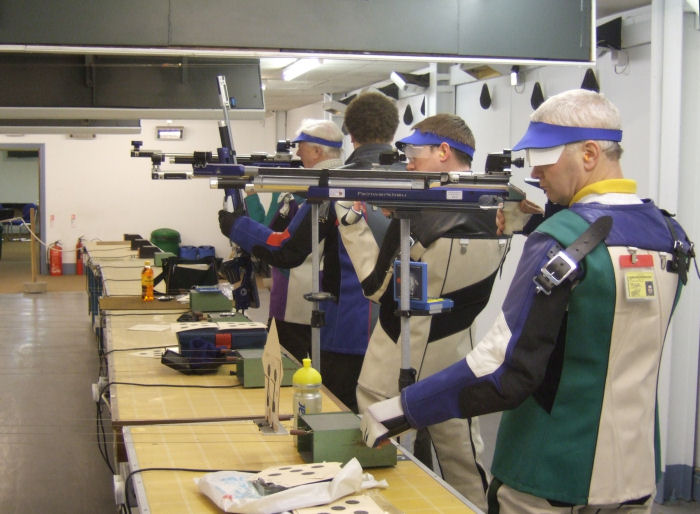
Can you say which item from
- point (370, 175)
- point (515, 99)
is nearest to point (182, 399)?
point (370, 175)

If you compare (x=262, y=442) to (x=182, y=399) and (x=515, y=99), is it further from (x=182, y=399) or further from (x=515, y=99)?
(x=515, y=99)

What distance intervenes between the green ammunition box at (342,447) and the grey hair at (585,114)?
0.79 metres

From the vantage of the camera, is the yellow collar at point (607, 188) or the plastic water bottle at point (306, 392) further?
the plastic water bottle at point (306, 392)

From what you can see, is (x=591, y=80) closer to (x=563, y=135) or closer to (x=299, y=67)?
(x=563, y=135)

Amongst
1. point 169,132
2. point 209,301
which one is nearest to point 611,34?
point 209,301

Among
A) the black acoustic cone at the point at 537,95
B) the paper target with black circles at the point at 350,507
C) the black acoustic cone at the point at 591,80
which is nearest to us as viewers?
the paper target with black circles at the point at 350,507

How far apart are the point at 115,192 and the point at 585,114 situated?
40.9 ft

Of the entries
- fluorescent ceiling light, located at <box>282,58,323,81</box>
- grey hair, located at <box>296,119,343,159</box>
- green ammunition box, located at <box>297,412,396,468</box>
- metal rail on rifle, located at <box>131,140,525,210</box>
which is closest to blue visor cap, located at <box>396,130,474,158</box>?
metal rail on rifle, located at <box>131,140,525,210</box>

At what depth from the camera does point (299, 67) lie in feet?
27.2

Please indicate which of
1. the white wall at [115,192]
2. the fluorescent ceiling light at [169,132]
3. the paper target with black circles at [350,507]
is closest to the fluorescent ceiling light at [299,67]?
the white wall at [115,192]

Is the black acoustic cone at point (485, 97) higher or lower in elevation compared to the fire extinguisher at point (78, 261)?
higher

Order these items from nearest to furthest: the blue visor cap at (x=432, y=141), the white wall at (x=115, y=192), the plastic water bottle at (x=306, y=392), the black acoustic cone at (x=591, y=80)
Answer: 1. the plastic water bottle at (x=306, y=392)
2. the blue visor cap at (x=432, y=141)
3. the black acoustic cone at (x=591, y=80)
4. the white wall at (x=115, y=192)

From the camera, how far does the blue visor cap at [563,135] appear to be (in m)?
1.70

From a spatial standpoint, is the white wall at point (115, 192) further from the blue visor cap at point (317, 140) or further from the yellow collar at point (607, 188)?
the yellow collar at point (607, 188)
